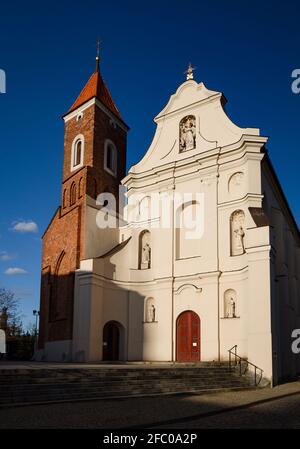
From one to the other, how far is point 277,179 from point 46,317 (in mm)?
15836

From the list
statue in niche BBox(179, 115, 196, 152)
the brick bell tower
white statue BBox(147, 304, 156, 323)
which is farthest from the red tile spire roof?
white statue BBox(147, 304, 156, 323)

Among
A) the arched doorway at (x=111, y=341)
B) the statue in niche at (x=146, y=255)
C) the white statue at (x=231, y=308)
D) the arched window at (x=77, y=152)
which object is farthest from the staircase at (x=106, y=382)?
the arched window at (x=77, y=152)

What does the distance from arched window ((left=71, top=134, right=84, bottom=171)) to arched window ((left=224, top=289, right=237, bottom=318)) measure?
42.4ft

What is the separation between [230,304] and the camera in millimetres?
24328

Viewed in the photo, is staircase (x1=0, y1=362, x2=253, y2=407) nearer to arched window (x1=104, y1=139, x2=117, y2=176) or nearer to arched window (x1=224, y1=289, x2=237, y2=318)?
arched window (x1=224, y1=289, x2=237, y2=318)

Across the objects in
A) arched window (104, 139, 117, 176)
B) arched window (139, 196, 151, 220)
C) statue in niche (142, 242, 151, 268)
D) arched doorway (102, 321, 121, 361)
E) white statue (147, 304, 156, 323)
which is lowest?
arched doorway (102, 321, 121, 361)

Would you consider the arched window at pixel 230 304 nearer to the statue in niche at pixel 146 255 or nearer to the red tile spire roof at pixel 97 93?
the statue in niche at pixel 146 255

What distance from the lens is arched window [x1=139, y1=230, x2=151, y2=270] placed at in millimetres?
28328

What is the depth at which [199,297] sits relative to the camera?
83.5 feet

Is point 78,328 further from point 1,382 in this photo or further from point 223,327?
point 1,382

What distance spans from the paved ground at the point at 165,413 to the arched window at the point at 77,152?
18.9 meters

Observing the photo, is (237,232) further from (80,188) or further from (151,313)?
(80,188)

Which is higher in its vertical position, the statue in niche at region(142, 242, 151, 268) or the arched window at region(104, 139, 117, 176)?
the arched window at region(104, 139, 117, 176)

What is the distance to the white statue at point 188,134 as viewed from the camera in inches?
1118
